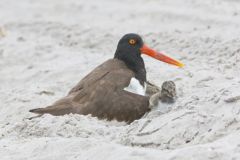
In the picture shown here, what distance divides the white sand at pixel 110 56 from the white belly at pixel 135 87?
16.5 inches

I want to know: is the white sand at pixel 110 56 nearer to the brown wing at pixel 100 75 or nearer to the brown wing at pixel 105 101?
the brown wing at pixel 105 101

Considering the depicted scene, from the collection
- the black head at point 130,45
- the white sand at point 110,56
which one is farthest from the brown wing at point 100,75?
the white sand at point 110,56

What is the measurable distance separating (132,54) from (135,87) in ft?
2.92

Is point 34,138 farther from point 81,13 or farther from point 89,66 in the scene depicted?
point 81,13

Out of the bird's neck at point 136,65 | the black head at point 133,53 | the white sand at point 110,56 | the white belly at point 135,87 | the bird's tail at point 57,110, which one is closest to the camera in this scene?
the white sand at point 110,56

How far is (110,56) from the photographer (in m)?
11.5

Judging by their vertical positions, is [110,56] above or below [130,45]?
below

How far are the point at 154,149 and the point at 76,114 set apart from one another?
1.67 metres

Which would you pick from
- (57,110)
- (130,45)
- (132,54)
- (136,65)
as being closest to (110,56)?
(130,45)

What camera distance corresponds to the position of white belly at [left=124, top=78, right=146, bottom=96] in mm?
8078

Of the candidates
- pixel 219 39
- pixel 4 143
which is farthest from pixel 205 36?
pixel 4 143

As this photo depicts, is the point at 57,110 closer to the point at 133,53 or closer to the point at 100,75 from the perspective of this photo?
the point at 100,75

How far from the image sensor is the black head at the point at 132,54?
8750 mm

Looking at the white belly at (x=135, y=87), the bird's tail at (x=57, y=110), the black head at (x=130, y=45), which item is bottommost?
the bird's tail at (x=57, y=110)
